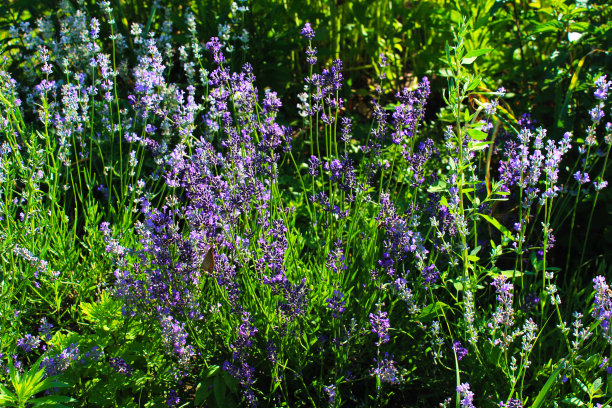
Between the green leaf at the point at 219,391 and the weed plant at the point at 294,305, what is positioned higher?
the weed plant at the point at 294,305

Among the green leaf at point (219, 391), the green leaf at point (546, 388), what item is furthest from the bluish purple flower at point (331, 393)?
the green leaf at point (546, 388)

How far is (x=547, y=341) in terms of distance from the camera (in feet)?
7.46

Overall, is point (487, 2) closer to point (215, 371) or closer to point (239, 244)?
point (239, 244)

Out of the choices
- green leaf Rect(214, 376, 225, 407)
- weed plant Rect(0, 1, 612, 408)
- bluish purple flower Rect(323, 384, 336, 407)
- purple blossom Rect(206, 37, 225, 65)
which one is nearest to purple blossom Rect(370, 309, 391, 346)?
weed plant Rect(0, 1, 612, 408)

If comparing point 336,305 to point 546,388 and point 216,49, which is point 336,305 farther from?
point 216,49

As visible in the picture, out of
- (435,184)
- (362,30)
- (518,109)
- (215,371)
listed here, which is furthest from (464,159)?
(362,30)

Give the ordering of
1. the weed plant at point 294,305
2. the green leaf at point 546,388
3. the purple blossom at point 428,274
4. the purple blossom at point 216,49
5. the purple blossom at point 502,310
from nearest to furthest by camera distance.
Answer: the green leaf at point 546,388 < the purple blossom at point 502,310 < the weed plant at point 294,305 < the purple blossom at point 428,274 < the purple blossom at point 216,49

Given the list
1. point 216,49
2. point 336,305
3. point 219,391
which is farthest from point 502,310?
point 216,49

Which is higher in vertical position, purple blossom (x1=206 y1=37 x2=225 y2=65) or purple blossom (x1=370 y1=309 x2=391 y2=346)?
purple blossom (x1=206 y1=37 x2=225 y2=65)

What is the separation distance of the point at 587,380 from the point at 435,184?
92cm

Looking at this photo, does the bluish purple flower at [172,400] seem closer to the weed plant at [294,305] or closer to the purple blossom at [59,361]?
the weed plant at [294,305]

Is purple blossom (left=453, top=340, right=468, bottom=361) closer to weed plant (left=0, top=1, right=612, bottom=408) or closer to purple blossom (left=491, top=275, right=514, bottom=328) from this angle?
weed plant (left=0, top=1, right=612, bottom=408)

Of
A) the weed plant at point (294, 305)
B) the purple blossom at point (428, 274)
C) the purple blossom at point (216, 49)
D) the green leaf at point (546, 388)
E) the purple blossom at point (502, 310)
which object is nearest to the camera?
the green leaf at point (546, 388)

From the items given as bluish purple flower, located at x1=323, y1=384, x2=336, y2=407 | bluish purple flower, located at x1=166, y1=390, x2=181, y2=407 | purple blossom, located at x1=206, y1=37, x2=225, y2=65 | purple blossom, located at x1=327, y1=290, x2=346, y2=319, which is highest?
purple blossom, located at x1=206, y1=37, x2=225, y2=65
